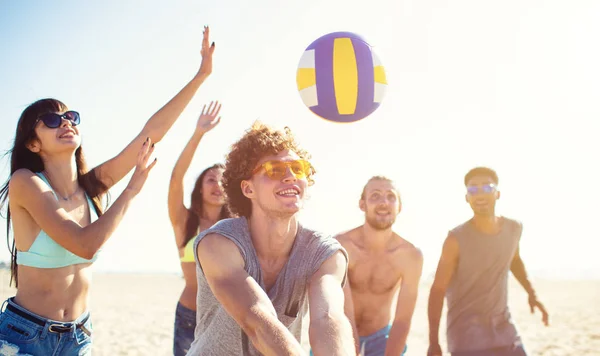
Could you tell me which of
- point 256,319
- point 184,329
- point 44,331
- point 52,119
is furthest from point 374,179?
point 44,331

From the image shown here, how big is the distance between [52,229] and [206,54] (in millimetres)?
2070

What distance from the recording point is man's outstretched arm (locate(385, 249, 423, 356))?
5.41m

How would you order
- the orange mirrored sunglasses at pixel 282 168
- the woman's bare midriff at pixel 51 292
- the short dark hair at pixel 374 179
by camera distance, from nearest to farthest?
the woman's bare midriff at pixel 51 292 < the orange mirrored sunglasses at pixel 282 168 < the short dark hair at pixel 374 179

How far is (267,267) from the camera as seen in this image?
3344 mm

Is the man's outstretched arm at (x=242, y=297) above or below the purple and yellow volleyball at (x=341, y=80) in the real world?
below

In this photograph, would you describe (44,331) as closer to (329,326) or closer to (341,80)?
(329,326)

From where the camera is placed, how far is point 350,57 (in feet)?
18.9

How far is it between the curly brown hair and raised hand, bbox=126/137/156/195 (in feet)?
1.62

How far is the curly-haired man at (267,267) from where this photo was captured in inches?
111

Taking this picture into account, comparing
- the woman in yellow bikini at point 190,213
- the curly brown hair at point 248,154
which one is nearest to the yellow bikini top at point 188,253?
Result: the woman in yellow bikini at point 190,213

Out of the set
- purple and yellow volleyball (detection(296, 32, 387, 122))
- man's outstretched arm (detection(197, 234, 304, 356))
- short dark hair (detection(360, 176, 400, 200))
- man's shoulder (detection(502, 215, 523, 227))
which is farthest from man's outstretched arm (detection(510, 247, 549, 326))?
man's outstretched arm (detection(197, 234, 304, 356))

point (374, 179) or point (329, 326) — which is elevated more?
point (374, 179)

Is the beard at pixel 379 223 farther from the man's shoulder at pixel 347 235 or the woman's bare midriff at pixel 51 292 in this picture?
the woman's bare midriff at pixel 51 292

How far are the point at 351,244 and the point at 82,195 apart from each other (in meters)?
3.03
